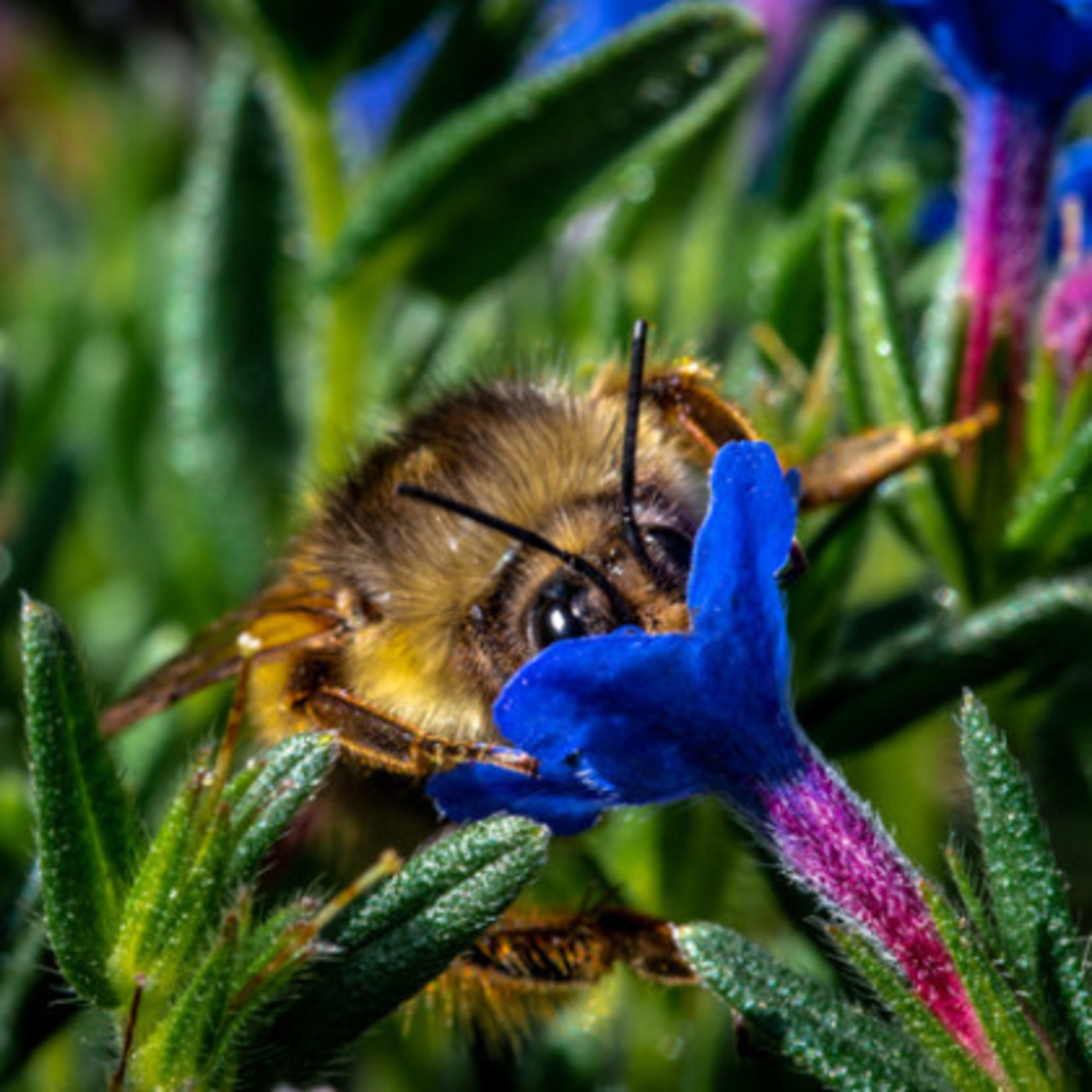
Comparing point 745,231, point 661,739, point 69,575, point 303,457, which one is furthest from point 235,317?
point 661,739

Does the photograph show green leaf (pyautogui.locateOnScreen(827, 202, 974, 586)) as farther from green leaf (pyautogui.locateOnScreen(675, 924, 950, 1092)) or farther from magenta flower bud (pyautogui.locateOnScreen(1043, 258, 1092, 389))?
green leaf (pyautogui.locateOnScreen(675, 924, 950, 1092))

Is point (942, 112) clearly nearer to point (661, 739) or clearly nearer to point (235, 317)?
point (235, 317)

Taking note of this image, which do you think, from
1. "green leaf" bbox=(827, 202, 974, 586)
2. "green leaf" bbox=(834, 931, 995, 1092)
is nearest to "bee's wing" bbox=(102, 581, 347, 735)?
"green leaf" bbox=(834, 931, 995, 1092)

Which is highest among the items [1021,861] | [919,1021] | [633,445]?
[633,445]

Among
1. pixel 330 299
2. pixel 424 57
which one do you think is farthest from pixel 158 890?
pixel 424 57

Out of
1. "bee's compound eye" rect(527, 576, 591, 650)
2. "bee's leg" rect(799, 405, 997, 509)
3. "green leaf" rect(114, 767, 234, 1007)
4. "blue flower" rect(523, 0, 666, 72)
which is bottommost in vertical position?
"green leaf" rect(114, 767, 234, 1007)

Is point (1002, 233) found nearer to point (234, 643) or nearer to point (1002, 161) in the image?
point (1002, 161)
